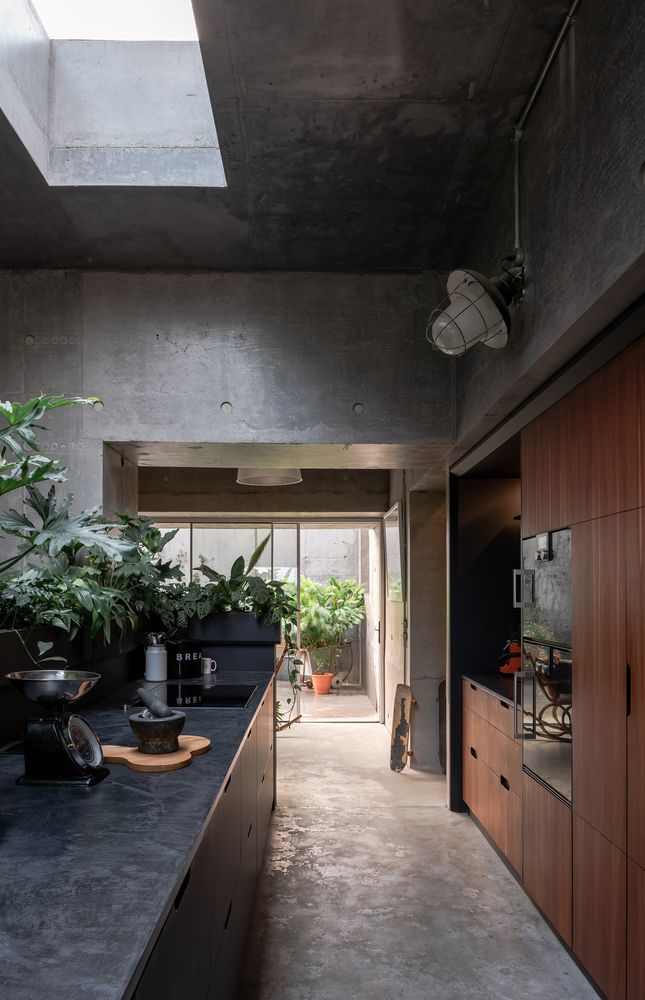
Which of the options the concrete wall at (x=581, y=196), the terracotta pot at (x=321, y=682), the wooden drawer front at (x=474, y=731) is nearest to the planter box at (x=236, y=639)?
the wooden drawer front at (x=474, y=731)

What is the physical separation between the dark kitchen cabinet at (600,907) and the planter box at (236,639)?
2.38 meters

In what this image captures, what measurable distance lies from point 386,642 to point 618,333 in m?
6.21

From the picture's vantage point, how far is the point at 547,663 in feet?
10.4

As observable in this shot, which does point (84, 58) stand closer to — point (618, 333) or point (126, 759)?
point (618, 333)

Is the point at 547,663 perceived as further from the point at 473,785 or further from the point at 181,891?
the point at 181,891

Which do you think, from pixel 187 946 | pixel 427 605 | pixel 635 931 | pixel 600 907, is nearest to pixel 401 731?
pixel 427 605

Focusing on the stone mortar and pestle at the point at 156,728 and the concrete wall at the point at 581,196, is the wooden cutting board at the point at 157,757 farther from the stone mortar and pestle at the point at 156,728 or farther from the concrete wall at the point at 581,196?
the concrete wall at the point at 581,196

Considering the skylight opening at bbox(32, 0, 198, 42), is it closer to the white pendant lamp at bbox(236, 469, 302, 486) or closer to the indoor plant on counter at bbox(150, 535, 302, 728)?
the indoor plant on counter at bbox(150, 535, 302, 728)

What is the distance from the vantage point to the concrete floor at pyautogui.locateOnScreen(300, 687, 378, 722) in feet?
27.8

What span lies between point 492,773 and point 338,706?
528 cm

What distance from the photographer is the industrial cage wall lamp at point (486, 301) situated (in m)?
2.82

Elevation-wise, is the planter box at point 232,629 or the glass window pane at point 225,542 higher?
the glass window pane at point 225,542

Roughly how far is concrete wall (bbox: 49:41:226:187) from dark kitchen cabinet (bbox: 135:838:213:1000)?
282cm

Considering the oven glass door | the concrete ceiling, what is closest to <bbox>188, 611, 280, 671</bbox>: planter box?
the oven glass door
